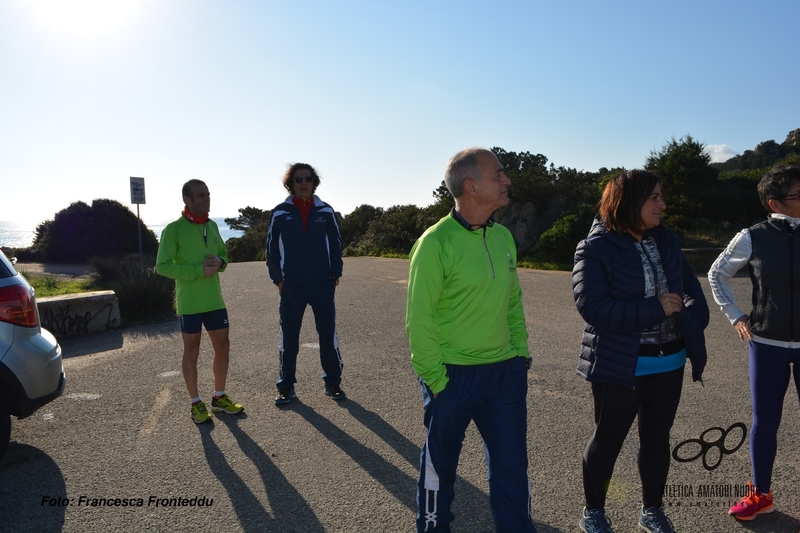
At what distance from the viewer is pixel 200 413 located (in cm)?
495

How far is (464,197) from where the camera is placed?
2775 millimetres

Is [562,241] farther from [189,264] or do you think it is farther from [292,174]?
[189,264]

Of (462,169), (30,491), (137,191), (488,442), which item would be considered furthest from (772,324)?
(137,191)

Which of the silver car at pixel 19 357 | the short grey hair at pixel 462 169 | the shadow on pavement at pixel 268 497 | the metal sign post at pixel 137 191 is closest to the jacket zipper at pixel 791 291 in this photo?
the short grey hair at pixel 462 169

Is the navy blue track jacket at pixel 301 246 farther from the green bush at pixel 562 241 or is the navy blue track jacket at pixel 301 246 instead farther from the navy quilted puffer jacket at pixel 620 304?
the green bush at pixel 562 241

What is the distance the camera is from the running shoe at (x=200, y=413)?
16.1 feet

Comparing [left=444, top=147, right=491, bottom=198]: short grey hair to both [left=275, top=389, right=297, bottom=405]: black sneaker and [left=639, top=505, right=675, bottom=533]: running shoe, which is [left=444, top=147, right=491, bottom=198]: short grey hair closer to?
[left=639, top=505, right=675, bottom=533]: running shoe

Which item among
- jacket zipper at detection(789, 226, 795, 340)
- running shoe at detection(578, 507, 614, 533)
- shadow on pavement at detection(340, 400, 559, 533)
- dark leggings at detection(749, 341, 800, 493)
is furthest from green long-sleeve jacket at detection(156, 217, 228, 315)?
jacket zipper at detection(789, 226, 795, 340)

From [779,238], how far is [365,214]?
39.3m

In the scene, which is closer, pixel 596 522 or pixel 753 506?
pixel 596 522

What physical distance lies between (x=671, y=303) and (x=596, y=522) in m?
1.18

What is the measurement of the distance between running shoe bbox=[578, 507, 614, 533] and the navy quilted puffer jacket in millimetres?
712

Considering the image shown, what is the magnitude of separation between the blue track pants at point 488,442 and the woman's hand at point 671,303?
0.77m

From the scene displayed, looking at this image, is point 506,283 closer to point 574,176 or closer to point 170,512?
point 170,512
